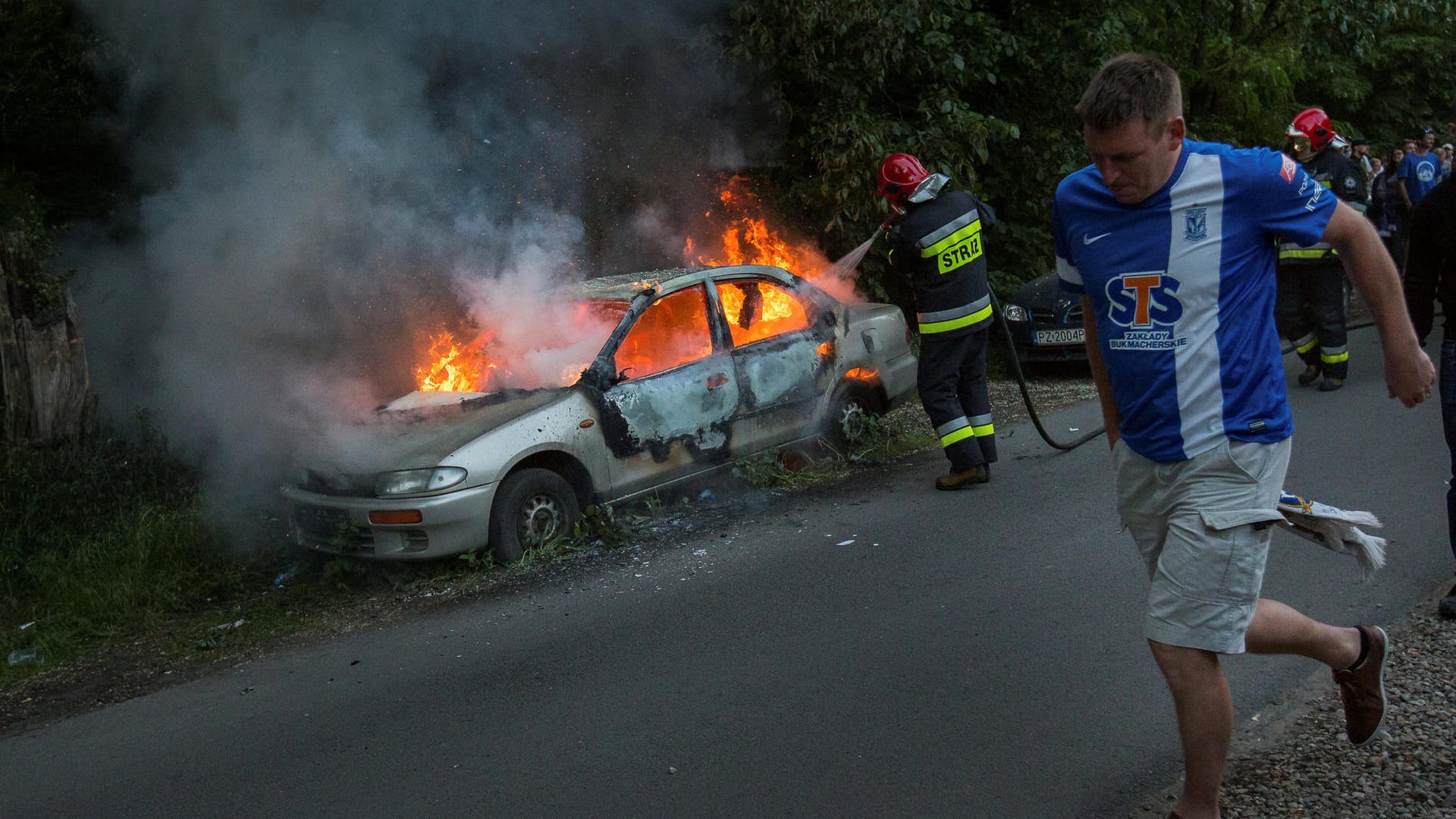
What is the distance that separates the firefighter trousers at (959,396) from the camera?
6.68m

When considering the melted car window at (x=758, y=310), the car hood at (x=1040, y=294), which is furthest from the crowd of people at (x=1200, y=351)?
the car hood at (x=1040, y=294)

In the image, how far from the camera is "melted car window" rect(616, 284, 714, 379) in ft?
21.8

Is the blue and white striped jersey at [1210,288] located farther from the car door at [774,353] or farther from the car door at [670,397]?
the car door at [774,353]

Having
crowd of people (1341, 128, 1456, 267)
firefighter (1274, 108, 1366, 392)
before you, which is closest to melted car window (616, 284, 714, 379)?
firefighter (1274, 108, 1366, 392)

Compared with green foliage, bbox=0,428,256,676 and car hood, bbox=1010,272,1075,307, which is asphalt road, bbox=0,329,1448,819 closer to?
green foliage, bbox=0,428,256,676

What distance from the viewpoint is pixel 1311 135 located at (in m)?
9.23

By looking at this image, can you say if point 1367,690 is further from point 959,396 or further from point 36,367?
point 36,367

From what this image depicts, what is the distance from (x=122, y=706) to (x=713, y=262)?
6.74m

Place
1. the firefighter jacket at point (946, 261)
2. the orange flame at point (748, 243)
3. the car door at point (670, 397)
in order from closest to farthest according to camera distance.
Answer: the car door at point (670, 397), the firefighter jacket at point (946, 261), the orange flame at point (748, 243)

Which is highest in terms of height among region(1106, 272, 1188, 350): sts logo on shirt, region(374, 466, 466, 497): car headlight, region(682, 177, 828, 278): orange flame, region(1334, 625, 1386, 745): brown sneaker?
region(682, 177, 828, 278): orange flame

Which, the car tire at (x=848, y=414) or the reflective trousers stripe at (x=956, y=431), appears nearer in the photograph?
the reflective trousers stripe at (x=956, y=431)

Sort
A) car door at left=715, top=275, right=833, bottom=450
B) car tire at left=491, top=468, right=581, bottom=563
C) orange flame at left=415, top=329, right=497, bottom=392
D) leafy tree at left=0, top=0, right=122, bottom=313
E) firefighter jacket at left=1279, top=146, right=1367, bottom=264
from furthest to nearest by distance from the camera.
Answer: firefighter jacket at left=1279, top=146, right=1367, bottom=264, leafy tree at left=0, top=0, right=122, bottom=313, car door at left=715, top=275, right=833, bottom=450, orange flame at left=415, top=329, right=497, bottom=392, car tire at left=491, top=468, right=581, bottom=563

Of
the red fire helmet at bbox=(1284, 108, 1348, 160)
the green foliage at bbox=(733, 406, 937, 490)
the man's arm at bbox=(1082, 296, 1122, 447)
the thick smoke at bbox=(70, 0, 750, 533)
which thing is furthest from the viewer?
the red fire helmet at bbox=(1284, 108, 1348, 160)

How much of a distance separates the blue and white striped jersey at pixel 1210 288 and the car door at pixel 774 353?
13.7 feet
